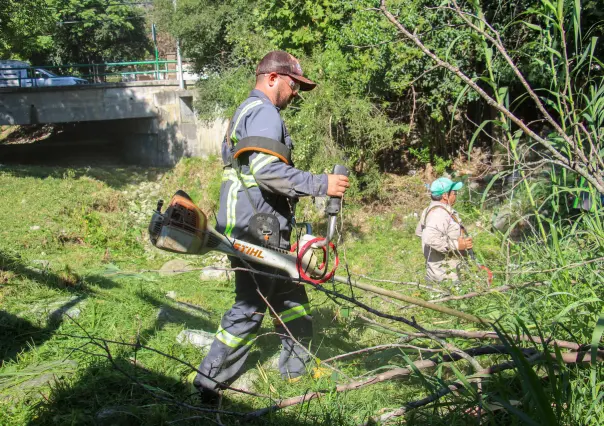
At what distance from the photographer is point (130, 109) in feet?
65.6

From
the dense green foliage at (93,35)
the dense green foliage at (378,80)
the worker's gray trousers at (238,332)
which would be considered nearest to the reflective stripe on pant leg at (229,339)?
the worker's gray trousers at (238,332)

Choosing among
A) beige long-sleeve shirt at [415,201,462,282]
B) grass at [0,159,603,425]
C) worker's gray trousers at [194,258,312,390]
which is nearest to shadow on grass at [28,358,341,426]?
grass at [0,159,603,425]

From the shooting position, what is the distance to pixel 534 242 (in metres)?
→ 3.23

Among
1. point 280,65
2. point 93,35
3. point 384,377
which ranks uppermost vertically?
point 93,35

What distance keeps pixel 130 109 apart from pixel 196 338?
1723 centimetres

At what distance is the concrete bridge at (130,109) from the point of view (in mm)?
19156

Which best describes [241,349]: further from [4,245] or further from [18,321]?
[4,245]

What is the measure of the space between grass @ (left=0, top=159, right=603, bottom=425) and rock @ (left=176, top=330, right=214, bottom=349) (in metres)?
0.06

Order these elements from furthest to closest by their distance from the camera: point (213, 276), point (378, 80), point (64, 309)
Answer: point (378, 80) < point (213, 276) < point (64, 309)

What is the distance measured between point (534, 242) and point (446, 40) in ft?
20.6

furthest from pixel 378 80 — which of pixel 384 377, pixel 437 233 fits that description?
pixel 384 377

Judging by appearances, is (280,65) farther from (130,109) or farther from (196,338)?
(130,109)

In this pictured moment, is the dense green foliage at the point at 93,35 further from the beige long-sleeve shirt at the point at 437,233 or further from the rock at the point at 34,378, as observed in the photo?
the rock at the point at 34,378

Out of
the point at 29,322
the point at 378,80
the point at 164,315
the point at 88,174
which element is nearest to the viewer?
the point at 29,322
